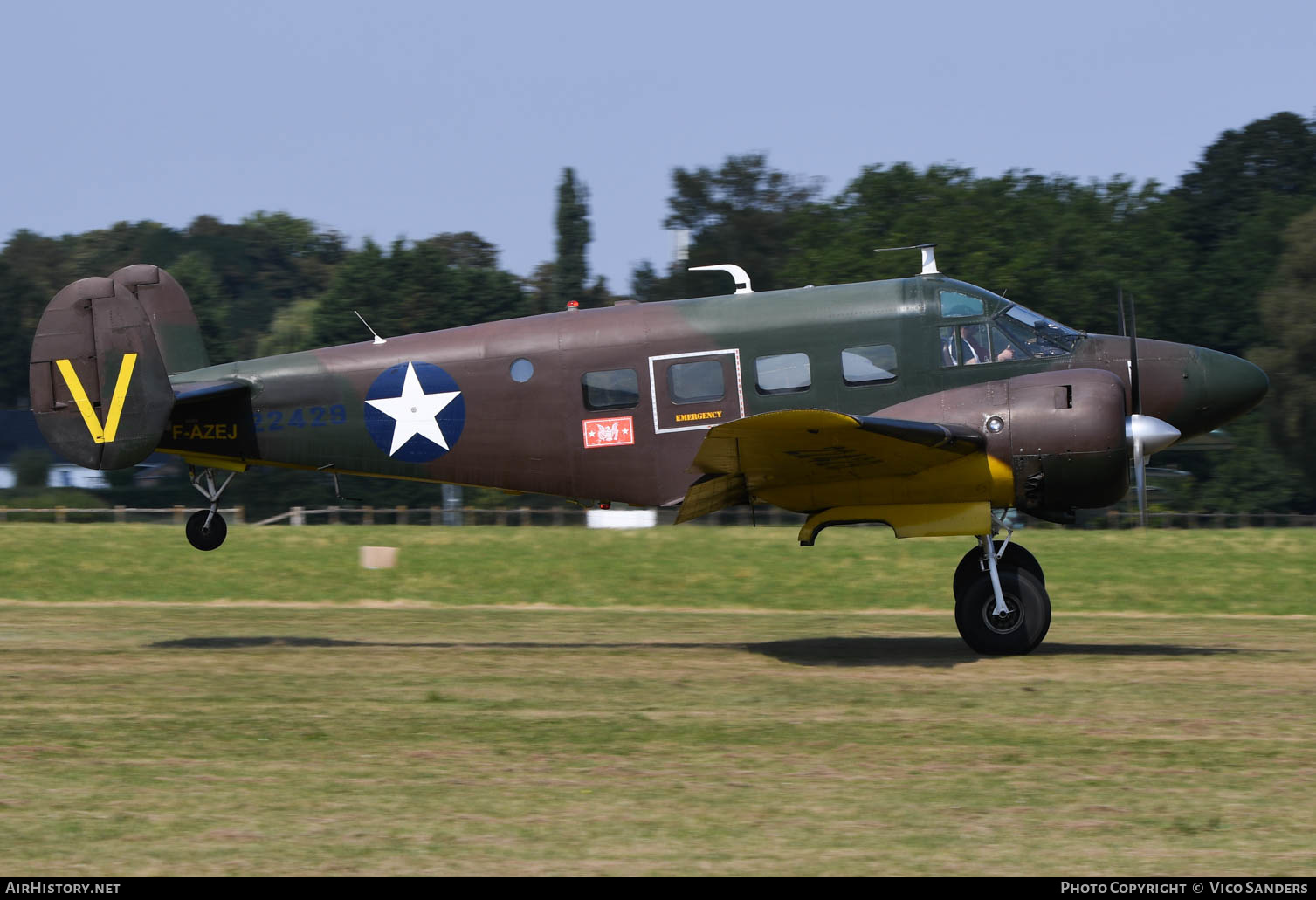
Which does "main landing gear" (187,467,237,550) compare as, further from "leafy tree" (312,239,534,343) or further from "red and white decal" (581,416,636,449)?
"leafy tree" (312,239,534,343)

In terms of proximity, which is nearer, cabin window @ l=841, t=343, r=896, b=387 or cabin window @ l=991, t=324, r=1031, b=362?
cabin window @ l=991, t=324, r=1031, b=362

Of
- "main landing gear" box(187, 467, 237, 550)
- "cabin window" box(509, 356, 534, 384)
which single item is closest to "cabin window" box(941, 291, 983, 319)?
"cabin window" box(509, 356, 534, 384)

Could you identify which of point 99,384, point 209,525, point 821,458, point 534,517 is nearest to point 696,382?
point 821,458

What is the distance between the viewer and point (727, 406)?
14078 millimetres

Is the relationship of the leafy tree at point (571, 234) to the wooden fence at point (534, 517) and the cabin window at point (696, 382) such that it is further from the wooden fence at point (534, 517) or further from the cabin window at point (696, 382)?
the cabin window at point (696, 382)

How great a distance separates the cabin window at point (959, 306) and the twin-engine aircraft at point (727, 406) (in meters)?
0.02

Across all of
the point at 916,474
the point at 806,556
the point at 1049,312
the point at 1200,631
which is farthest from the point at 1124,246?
the point at 916,474

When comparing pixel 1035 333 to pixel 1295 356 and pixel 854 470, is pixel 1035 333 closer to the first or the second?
pixel 854 470

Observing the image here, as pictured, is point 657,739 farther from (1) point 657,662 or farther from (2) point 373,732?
(1) point 657,662

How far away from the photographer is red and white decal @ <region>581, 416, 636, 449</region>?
14.4 m

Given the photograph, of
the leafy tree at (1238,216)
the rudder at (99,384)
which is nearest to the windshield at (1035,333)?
the rudder at (99,384)

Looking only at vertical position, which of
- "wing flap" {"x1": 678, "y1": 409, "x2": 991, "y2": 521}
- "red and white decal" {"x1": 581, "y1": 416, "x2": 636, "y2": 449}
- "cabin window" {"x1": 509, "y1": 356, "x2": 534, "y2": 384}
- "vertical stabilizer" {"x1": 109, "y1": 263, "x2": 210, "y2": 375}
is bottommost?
"wing flap" {"x1": 678, "y1": 409, "x2": 991, "y2": 521}

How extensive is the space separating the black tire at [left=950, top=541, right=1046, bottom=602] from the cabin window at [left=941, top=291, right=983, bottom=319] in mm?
2438
